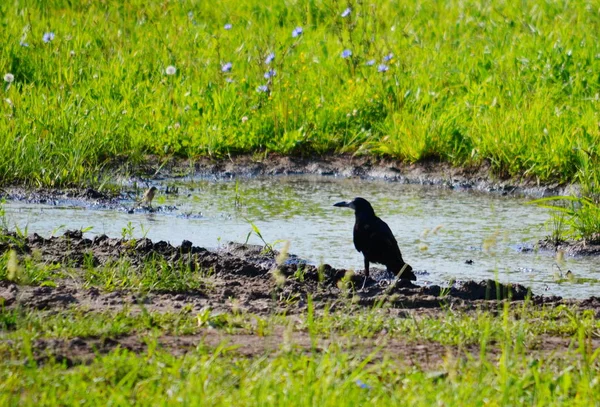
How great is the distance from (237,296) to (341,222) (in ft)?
7.92

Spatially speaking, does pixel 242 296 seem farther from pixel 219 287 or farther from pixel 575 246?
pixel 575 246

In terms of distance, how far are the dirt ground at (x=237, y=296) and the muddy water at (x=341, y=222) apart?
12.1 inches

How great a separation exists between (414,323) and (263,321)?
656 mm

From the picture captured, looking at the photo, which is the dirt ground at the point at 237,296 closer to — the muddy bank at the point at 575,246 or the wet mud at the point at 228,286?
the wet mud at the point at 228,286

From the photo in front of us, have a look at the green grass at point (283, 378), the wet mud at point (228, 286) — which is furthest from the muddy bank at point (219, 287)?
the green grass at point (283, 378)

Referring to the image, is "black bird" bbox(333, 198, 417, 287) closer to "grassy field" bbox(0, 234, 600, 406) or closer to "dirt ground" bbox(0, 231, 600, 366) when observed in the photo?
"dirt ground" bbox(0, 231, 600, 366)

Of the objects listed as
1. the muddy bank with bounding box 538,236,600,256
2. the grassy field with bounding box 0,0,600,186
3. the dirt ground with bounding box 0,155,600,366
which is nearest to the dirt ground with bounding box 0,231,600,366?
the dirt ground with bounding box 0,155,600,366

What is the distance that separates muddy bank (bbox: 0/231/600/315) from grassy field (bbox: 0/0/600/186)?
2.25 metres

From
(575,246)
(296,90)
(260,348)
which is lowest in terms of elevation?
(260,348)

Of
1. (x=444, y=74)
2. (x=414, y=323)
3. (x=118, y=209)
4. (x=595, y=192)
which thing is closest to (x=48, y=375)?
(x=414, y=323)

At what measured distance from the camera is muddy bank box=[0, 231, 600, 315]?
15.5 feet

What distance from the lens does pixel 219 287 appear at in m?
5.22

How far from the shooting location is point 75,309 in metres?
4.45

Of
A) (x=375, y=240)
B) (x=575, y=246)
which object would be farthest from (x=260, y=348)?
(x=575, y=246)
